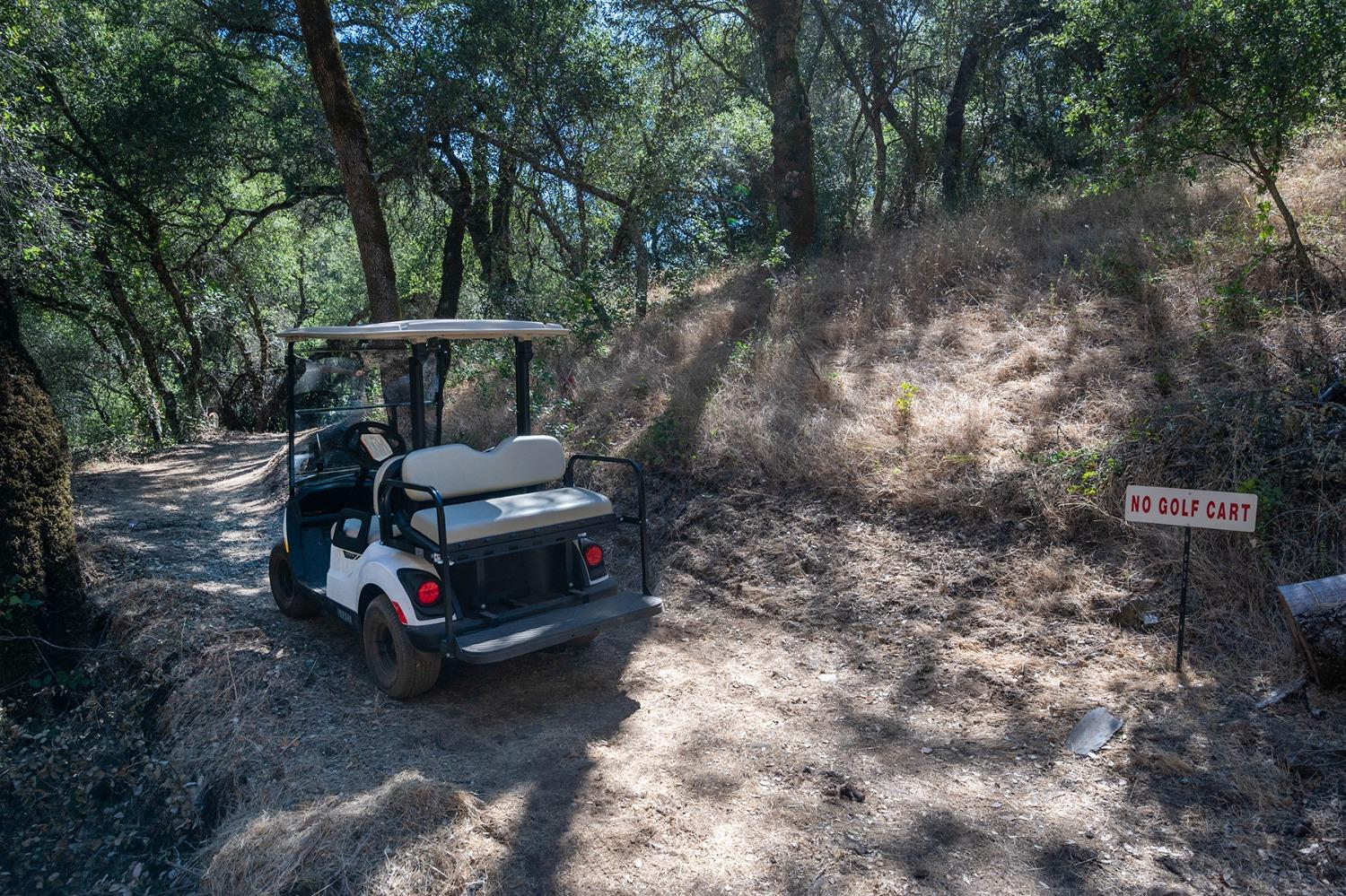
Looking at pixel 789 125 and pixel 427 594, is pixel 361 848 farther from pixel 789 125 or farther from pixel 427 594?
pixel 789 125

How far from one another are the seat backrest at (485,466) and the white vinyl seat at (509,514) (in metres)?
0.10

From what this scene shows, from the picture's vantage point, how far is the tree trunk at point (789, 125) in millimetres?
11273

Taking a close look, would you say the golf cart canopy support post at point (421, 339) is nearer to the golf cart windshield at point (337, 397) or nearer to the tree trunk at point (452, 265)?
the golf cart windshield at point (337, 397)

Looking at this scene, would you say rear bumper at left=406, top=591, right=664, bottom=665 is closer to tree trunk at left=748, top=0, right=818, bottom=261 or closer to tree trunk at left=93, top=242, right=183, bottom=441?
tree trunk at left=748, top=0, right=818, bottom=261

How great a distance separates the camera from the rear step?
174 inches

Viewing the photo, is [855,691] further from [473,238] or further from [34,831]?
[473,238]

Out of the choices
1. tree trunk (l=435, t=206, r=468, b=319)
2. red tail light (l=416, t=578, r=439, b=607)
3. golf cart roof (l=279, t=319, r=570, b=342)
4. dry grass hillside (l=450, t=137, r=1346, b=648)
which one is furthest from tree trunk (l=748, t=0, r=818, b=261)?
red tail light (l=416, t=578, r=439, b=607)

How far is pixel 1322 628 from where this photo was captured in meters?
3.89

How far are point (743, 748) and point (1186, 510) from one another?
2611mm

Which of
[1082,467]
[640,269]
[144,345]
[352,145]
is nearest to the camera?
[1082,467]

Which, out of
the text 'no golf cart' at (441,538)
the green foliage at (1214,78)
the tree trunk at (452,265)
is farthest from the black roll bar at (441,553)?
the tree trunk at (452,265)

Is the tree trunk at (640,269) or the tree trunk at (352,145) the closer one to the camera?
the tree trunk at (352,145)

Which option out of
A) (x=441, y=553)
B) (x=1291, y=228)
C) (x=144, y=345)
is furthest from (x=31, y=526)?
(x=144, y=345)

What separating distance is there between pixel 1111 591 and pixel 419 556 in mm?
3959
